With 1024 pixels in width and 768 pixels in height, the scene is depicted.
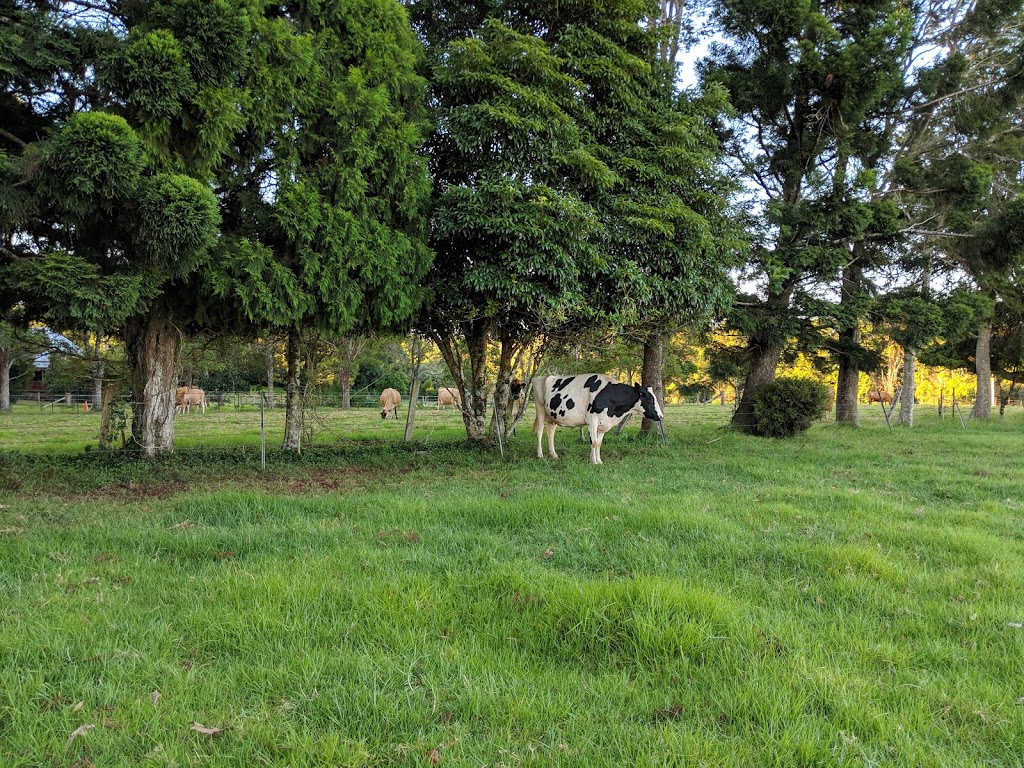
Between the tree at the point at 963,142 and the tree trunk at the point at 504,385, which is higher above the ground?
the tree at the point at 963,142

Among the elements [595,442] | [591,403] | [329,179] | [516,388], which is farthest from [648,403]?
[329,179]

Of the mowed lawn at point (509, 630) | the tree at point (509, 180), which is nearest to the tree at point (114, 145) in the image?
the mowed lawn at point (509, 630)

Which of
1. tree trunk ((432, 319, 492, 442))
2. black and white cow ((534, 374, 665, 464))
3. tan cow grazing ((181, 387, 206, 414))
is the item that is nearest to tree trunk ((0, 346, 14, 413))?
tan cow grazing ((181, 387, 206, 414))

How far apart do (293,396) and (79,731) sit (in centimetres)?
1015

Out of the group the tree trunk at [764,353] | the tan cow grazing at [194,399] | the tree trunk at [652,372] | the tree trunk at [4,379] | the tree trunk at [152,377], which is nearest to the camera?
the tree trunk at [152,377]

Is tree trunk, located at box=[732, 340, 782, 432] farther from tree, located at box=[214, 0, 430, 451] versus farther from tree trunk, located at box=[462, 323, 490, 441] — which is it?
tree, located at box=[214, 0, 430, 451]

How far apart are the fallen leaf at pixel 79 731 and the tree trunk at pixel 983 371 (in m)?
27.0

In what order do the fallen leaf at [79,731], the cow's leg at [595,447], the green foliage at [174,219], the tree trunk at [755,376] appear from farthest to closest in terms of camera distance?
the tree trunk at [755,376] → the cow's leg at [595,447] → the green foliage at [174,219] → the fallen leaf at [79,731]

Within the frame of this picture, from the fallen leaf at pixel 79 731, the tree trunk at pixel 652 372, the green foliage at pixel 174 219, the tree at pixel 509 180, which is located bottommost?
the fallen leaf at pixel 79 731

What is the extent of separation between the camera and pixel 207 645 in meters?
3.27

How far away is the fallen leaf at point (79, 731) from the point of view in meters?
2.41

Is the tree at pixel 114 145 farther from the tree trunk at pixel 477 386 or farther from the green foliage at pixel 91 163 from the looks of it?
the tree trunk at pixel 477 386

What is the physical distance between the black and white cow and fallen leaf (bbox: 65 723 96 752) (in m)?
9.39

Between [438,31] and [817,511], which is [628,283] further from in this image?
[438,31]
